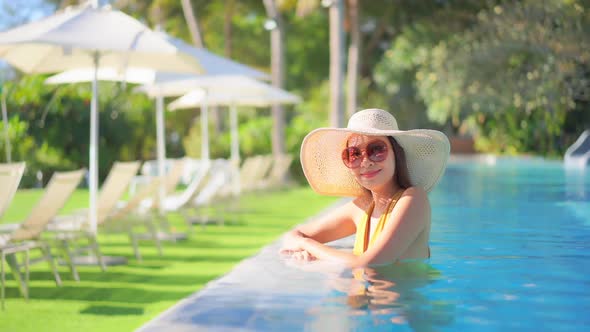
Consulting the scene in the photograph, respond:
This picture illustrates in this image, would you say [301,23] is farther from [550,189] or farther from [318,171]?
[318,171]

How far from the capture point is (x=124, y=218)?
352 inches

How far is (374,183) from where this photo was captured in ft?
14.3

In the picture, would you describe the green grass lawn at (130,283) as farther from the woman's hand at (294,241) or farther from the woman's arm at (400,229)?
the woman's arm at (400,229)

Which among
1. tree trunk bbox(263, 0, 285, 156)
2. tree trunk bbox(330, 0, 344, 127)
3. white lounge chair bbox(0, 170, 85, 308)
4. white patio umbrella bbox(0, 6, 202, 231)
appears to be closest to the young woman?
white lounge chair bbox(0, 170, 85, 308)

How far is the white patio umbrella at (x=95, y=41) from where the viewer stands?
7664mm

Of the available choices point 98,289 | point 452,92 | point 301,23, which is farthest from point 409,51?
point 98,289

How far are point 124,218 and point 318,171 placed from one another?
14.5ft

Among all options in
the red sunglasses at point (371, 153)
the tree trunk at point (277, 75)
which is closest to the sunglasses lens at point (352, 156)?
the red sunglasses at point (371, 153)

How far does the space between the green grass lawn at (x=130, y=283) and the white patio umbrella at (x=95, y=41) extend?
859 mm

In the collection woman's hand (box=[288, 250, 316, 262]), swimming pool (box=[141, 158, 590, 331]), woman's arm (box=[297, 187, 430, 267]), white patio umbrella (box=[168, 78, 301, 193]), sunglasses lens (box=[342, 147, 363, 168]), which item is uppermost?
white patio umbrella (box=[168, 78, 301, 193])

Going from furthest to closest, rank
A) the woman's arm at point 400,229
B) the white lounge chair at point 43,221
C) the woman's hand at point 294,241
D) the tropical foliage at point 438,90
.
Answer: the tropical foliage at point 438,90
the white lounge chair at point 43,221
the woman's hand at point 294,241
the woman's arm at point 400,229

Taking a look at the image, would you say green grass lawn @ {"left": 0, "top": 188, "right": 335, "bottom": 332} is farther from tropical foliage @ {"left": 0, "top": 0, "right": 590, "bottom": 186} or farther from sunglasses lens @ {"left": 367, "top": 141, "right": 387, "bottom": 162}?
tropical foliage @ {"left": 0, "top": 0, "right": 590, "bottom": 186}

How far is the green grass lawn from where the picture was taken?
219 inches

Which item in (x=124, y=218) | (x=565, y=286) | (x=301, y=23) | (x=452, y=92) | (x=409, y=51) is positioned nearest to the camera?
(x=565, y=286)
